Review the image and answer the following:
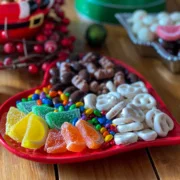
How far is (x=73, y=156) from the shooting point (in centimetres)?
57

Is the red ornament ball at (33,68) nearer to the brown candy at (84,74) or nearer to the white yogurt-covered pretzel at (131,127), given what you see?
the brown candy at (84,74)

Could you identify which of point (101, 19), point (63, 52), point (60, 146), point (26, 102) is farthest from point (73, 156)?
point (101, 19)

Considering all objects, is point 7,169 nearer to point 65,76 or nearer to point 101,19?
point 65,76

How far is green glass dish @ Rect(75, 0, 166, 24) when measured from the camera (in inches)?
40.5

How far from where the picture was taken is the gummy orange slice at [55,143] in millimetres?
580

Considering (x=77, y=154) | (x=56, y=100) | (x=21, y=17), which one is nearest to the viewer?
(x=77, y=154)

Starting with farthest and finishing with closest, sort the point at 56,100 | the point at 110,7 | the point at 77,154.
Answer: the point at 110,7
the point at 56,100
the point at 77,154

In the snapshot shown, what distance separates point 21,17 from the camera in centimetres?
80

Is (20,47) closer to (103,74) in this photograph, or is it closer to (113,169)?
(103,74)

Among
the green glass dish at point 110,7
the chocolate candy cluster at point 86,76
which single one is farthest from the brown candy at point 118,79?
the green glass dish at point 110,7

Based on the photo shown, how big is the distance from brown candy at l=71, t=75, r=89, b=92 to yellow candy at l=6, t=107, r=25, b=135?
0.13m

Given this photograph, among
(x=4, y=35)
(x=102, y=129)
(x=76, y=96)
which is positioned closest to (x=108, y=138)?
(x=102, y=129)

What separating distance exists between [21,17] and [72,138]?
0.32 meters

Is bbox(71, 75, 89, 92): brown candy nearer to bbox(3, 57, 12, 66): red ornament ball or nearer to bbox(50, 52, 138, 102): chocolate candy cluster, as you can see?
bbox(50, 52, 138, 102): chocolate candy cluster
